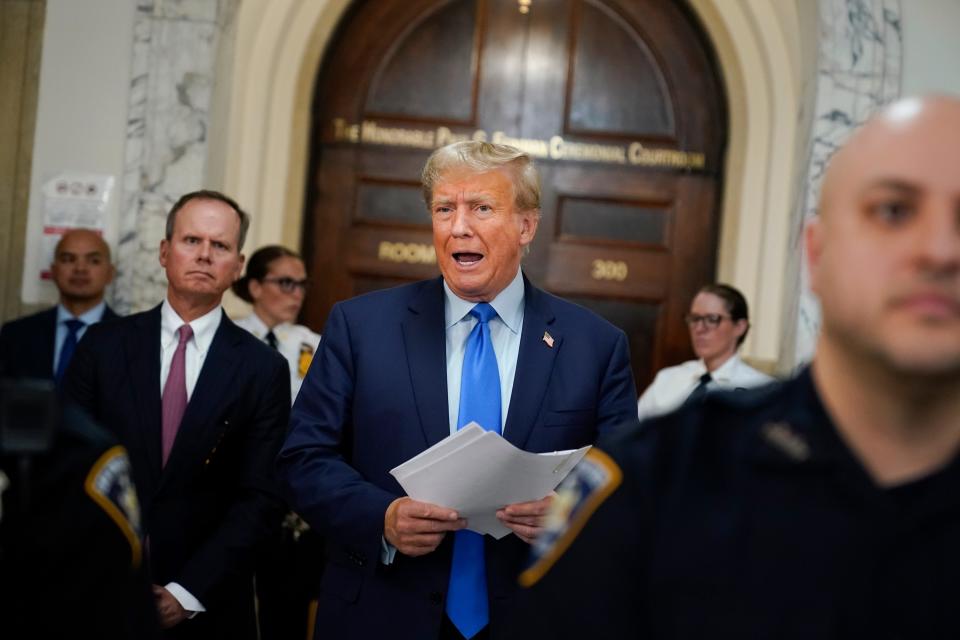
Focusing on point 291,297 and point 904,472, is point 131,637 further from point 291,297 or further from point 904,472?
point 291,297

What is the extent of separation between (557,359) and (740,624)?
1758mm

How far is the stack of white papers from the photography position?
9.07ft

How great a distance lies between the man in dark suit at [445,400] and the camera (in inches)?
118

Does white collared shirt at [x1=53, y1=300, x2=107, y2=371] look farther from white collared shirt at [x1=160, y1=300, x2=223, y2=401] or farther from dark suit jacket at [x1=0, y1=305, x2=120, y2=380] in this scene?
white collared shirt at [x1=160, y1=300, x2=223, y2=401]

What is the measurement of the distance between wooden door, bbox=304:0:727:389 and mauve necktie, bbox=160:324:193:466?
11.6 feet

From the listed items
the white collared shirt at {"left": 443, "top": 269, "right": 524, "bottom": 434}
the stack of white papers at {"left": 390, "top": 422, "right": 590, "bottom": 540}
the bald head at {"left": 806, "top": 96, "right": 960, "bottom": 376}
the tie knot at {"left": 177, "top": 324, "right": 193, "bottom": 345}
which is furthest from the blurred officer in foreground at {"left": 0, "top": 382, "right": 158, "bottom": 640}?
the tie knot at {"left": 177, "top": 324, "right": 193, "bottom": 345}

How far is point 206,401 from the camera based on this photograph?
3682 mm

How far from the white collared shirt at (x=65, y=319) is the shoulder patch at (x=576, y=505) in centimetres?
419

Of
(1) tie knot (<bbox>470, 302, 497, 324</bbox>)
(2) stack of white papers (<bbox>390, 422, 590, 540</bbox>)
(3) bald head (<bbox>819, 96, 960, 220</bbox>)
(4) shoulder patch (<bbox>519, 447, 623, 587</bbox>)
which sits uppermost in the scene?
(3) bald head (<bbox>819, 96, 960, 220</bbox>)

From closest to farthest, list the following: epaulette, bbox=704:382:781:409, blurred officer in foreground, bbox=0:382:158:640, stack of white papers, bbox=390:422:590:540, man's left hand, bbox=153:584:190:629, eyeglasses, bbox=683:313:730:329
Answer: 1. blurred officer in foreground, bbox=0:382:158:640
2. epaulette, bbox=704:382:781:409
3. stack of white papers, bbox=390:422:590:540
4. man's left hand, bbox=153:584:190:629
5. eyeglasses, bbox=683:313:730:329

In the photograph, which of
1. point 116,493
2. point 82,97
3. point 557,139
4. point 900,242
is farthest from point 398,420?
point 557,139

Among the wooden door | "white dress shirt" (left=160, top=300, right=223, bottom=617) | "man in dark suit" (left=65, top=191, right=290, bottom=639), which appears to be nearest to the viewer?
"man in dark suit" (left=65, top=191, right=290, bottom=639)

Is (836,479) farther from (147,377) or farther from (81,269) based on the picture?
(81,269)

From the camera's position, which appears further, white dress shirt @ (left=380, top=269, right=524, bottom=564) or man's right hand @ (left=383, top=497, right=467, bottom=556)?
white dress shirt @ (left=380, top=269, right=524, bottom=564)
